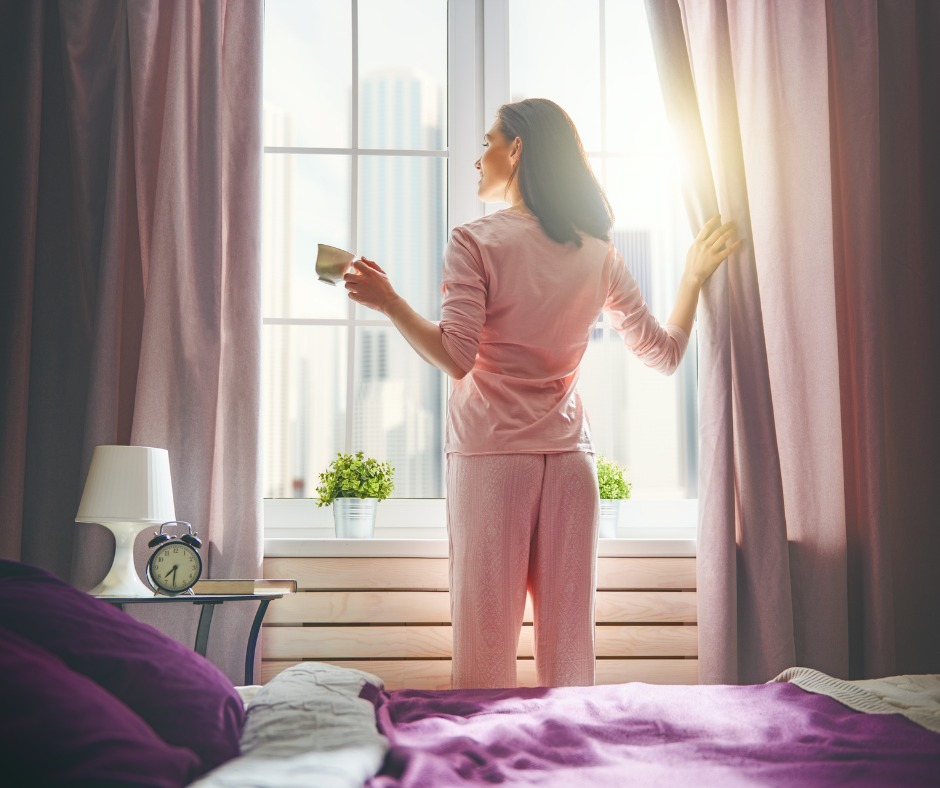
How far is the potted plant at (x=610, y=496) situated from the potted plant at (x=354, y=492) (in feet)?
1.96

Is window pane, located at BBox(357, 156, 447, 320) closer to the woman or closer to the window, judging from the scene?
the window

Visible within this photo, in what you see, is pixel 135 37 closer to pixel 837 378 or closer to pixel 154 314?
pixel 154 314

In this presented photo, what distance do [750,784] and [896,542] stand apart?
1.79 metres

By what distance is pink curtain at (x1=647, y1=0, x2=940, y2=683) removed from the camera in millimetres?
2301

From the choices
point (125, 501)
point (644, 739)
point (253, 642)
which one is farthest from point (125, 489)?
point (644, 739)

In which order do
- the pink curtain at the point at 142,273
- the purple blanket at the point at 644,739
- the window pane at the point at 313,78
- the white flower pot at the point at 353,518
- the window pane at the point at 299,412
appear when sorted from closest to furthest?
1. the purple blanket at the point at 644,739
2. the pink curtain at the point at 142,273
3. the white flower pot at the point at 353,518
4. the window pane at the point at 299,412
5. the window pane at the point at 313,78

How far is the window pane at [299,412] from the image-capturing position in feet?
8.66

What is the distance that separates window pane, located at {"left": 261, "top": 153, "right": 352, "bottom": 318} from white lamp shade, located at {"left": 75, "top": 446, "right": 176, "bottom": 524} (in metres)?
0.76

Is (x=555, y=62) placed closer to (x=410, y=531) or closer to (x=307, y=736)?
(x=410, y=531)

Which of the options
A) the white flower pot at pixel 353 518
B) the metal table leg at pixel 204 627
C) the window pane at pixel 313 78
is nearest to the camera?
the metal table leg at pixel 204 627

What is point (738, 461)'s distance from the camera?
235cm

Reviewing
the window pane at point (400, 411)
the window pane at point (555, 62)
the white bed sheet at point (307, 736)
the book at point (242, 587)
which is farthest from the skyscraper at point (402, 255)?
the white bed sheet at point (307, 736)

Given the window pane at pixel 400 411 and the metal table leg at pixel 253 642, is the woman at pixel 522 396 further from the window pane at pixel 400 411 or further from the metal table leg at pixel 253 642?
the window pane at pixel 400 411

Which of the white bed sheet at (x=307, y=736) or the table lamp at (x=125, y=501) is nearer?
the white bed sheet at (x=307, y=736)
